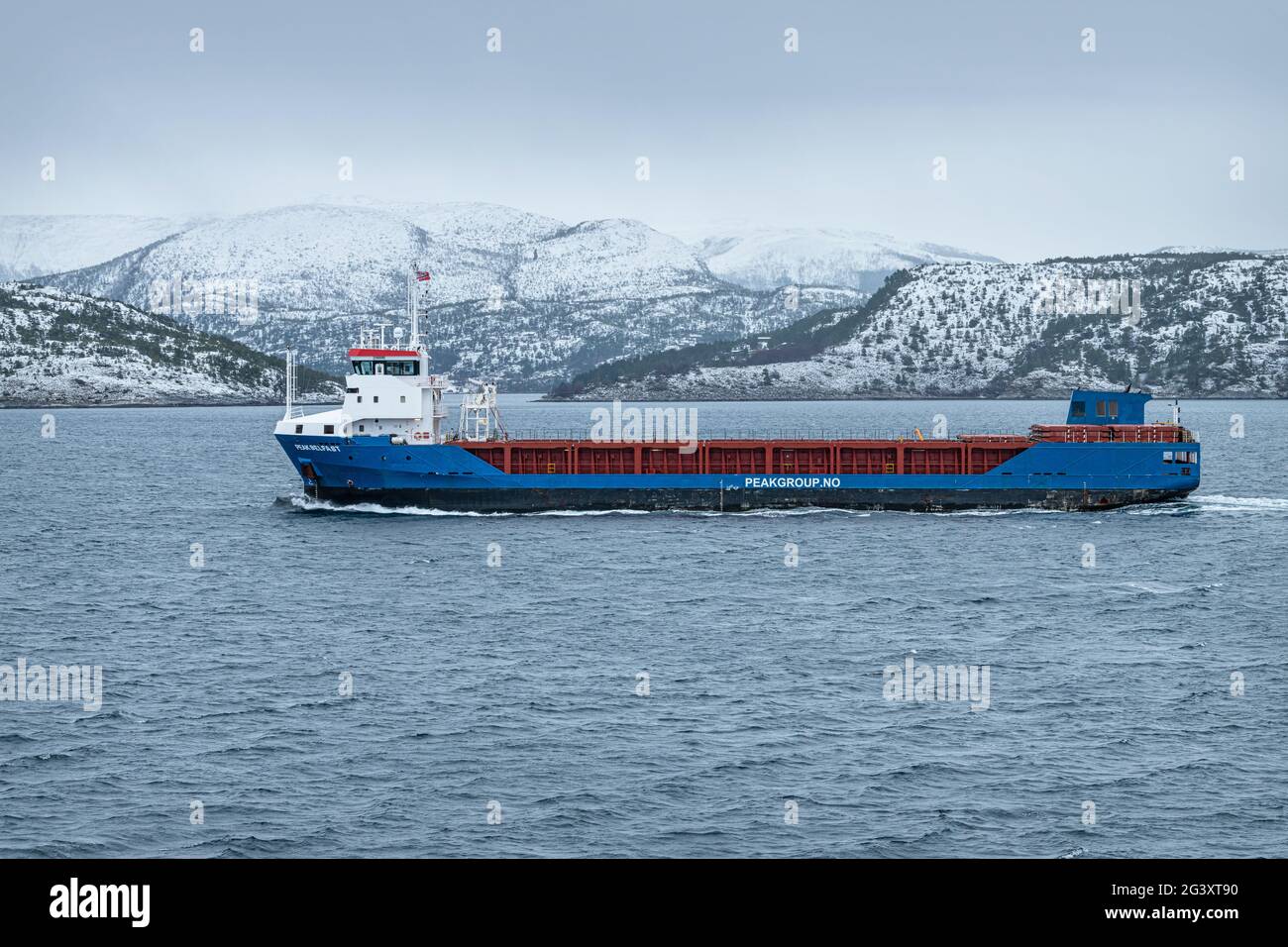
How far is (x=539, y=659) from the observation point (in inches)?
1959

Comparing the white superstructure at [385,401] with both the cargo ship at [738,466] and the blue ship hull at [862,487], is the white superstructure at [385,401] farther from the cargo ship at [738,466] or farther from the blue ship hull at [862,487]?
the blue ship hull at [862,487]

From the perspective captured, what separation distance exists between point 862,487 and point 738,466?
342 inches

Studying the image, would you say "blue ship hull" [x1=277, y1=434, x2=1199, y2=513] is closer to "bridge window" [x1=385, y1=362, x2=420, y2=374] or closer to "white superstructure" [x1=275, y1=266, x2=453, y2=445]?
"white superstructure" [x1=275, y1=266, x2=453, y2=445]

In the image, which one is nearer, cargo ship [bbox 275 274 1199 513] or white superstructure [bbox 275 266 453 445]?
white superstructure [bbox 275 266 453 445]

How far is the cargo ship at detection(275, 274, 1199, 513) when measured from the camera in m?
88.8

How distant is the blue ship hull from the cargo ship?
0.30 feet

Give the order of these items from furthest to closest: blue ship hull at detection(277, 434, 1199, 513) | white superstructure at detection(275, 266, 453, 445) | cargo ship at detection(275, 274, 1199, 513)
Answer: blue ship hull at detection(277, 434, 1199, 513) → cargo ship at detection(275, 274, 1199, 513) → white superstructure at detection(275, 266, 453, 445)

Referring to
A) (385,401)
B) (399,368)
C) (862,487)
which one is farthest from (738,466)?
(385,401)

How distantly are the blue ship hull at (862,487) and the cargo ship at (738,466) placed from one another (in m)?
0.09

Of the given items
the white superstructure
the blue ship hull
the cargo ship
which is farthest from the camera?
the blue ship hull

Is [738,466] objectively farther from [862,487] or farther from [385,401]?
[385,401]

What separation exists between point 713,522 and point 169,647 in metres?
42.6

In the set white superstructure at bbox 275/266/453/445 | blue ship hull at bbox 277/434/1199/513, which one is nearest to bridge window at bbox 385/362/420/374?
white superstructure at bbox 275/266/453/445
